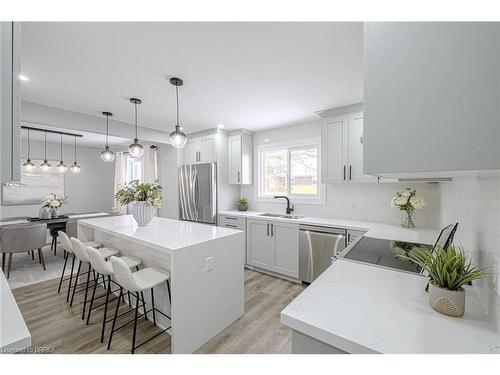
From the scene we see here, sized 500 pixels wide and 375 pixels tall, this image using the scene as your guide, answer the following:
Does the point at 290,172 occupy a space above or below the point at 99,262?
above

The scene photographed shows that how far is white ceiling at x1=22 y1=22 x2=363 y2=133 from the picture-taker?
1.48 metres

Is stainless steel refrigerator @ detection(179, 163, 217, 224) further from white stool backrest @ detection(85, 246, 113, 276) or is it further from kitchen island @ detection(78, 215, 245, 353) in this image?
white stool backrest @ detection(85, 246, 113, 276)

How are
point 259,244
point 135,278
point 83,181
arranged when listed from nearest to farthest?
1. point 135,278
2. point 259,244
3. point 83,181

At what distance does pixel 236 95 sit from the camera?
2.57m

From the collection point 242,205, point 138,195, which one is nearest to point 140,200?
point 138,195

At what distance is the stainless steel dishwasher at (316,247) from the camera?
2.76 metres

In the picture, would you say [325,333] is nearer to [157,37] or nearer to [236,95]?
[157,37]

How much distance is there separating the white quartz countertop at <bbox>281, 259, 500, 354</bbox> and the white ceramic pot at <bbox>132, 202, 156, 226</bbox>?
6.97 ft

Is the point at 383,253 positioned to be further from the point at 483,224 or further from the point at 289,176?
the point at 289,176

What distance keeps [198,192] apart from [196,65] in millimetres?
2591

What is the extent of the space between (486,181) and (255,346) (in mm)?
1976

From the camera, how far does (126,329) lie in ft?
7.03

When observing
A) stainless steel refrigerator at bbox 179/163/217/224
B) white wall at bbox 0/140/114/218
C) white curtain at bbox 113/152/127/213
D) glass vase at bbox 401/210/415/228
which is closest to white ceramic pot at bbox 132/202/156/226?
stainless steel refrigerator at bbox 179/163/217/224
